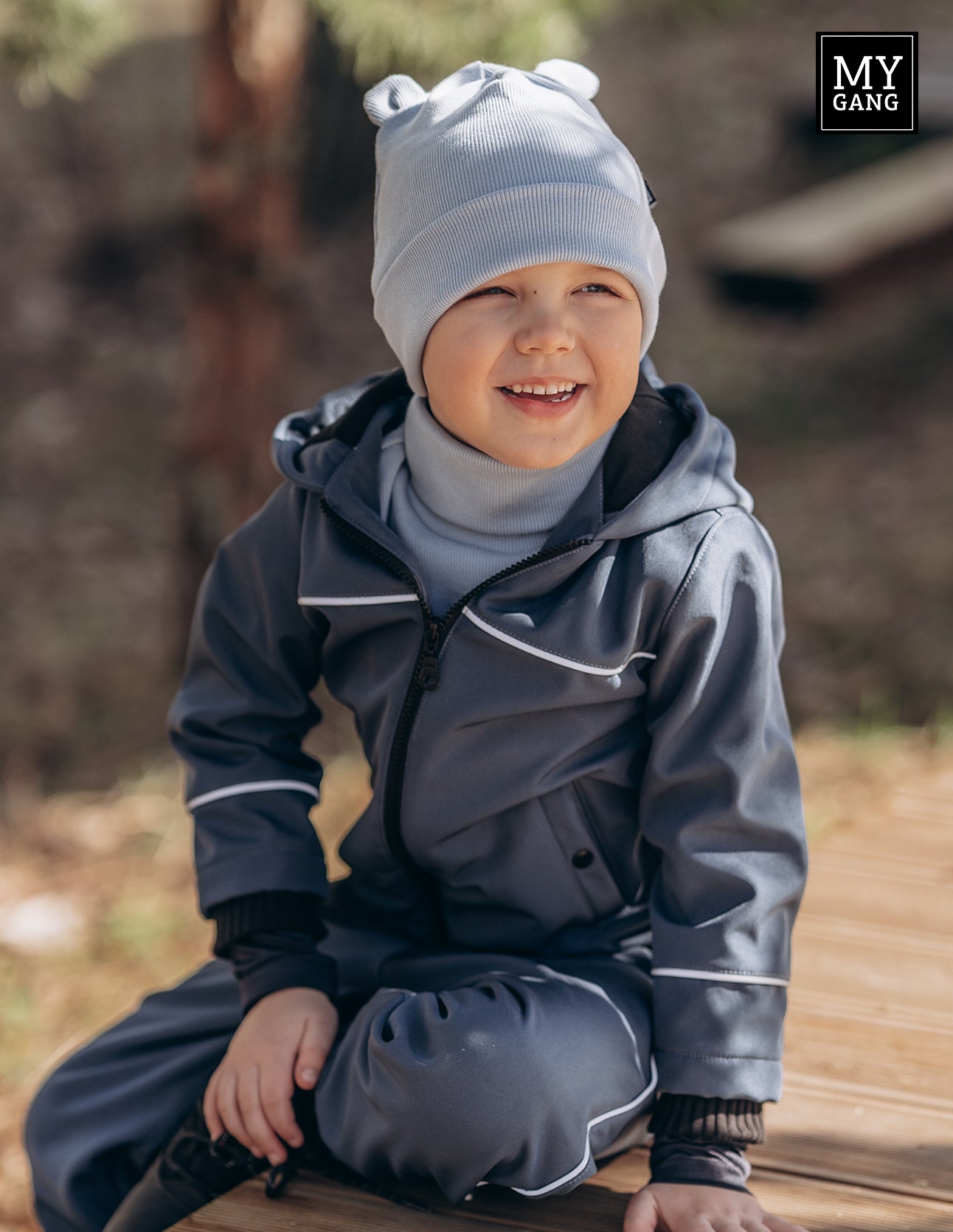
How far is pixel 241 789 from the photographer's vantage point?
70.1 inches

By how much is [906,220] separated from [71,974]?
191 inches

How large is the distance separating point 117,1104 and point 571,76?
1386 mm

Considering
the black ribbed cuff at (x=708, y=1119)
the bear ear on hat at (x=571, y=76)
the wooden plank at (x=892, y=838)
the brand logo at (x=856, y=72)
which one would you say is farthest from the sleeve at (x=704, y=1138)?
the brand logo at (x=856, y=72)

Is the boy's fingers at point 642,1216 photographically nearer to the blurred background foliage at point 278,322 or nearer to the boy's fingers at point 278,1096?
the boy's fingers at point 278,1096

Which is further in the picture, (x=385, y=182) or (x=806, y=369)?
(x=806, y=369)

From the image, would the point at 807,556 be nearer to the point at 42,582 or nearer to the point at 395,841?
the point at 42,582

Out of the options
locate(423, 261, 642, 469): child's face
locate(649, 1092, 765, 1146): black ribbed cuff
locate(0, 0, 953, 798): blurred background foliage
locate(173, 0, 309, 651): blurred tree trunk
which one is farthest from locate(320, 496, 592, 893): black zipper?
locate(173, 0, 309, 651): blurred tree trunk

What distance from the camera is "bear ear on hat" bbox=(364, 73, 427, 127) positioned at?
169cm

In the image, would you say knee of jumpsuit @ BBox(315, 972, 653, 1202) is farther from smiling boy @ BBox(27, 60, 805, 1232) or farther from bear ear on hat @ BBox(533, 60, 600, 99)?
bear ear on hat @ BBox(533, 60, 600, 99)

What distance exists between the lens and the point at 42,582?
5.36 meters

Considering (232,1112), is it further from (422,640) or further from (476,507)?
(476,507)

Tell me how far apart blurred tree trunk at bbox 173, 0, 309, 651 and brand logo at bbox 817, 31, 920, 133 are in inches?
55.3

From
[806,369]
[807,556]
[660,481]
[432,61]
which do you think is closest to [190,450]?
[432,61]

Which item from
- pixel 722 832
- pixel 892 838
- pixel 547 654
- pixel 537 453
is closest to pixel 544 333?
pixel 537 453
